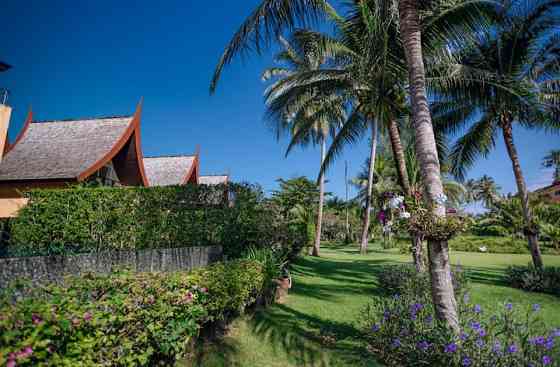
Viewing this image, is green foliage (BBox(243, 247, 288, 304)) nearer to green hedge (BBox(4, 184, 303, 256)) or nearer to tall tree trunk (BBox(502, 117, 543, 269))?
green hedge (BBox(4, 184, 303, 256))

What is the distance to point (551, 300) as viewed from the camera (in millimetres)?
7930

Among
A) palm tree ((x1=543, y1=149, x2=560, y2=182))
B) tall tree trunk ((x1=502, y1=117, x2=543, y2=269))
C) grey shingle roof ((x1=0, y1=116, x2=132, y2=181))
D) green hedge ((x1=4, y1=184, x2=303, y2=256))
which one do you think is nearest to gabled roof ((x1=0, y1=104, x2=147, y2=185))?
grey shingle roof ((x1=0, y1=116, x2=132, y2=181))

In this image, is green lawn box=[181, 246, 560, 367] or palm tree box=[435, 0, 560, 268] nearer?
green lawn box=[181, 246, 560, 367]

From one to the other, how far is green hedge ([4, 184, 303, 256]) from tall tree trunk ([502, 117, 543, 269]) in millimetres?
9254

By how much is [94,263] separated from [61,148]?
1075cm

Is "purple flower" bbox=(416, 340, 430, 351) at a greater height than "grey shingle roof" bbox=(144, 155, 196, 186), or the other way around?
"grey shingle roof" bbox=(144, 155, 196, 186)

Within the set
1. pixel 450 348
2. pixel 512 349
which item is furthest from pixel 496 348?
pixel 450 348

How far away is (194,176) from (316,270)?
11.7 m

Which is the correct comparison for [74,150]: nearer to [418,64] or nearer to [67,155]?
[67,155]

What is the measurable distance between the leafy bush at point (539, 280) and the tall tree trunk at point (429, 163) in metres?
7.90

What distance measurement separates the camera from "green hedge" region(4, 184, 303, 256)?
9.05 meters

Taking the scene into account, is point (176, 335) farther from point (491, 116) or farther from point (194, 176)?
point (194, 176)

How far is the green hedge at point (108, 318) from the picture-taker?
2004mm

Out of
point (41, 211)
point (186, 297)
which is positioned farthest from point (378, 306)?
point (41, 211)
